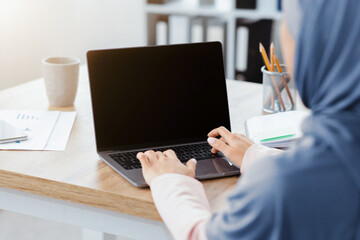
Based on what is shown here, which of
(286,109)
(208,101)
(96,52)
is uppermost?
(96,52)

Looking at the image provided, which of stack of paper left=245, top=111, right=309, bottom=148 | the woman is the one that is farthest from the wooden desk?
the woman

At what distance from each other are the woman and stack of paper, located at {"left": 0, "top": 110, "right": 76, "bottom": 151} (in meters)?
0.61

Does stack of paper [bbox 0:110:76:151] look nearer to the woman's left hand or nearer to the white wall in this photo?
the woman's left hand

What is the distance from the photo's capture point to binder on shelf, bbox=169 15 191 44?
280 centimetres

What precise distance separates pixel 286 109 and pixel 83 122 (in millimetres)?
538

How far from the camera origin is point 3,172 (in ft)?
3.40

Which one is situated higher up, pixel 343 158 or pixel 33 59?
pixel 343 158

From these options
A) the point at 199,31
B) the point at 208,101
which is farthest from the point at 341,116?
the point at 199,31

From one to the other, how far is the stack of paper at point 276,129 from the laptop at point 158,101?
Result: 73mm

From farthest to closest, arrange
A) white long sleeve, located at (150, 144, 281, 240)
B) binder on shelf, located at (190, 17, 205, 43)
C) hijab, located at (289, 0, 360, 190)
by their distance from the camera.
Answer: binder on shelf, located at (190, 17, 205, 43) → white long sleeve, located at (150, 144, 281, 240) → hijab, located at (289, 0, 360, 190)

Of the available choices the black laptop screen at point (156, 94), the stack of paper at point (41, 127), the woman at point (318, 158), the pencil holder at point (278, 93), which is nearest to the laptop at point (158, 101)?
the black laptop screen at point (156, 94)

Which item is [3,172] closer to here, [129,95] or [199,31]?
[129,95]

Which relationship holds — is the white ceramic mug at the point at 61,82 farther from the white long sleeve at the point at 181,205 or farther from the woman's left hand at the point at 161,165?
the white long sleeve at the point at 181,205

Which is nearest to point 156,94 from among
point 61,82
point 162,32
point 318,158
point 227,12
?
point 61,82
